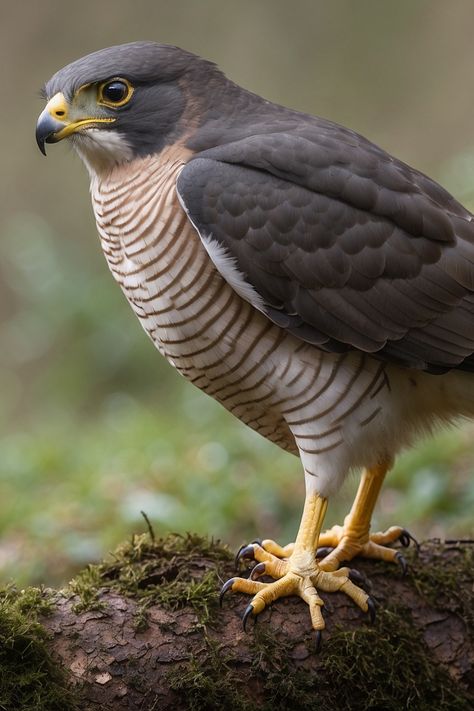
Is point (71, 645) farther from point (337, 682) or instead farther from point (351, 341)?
point (351, 341)

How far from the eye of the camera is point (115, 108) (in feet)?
14.4

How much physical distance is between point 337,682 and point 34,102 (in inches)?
463

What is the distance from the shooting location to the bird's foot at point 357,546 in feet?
14.1

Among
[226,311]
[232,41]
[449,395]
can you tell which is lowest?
[226,311]

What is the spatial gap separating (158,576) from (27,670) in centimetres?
74

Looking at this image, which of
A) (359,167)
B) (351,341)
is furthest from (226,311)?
(359,167)

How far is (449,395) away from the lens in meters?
4.23

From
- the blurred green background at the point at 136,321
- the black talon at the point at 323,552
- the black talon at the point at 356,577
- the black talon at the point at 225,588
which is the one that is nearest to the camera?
the black talon at the point at 225,588

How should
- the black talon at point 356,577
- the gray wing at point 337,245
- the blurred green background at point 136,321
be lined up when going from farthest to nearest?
the blurred green background at point 136,321, the black talon at point 356,577, the gray wing at point 337,245

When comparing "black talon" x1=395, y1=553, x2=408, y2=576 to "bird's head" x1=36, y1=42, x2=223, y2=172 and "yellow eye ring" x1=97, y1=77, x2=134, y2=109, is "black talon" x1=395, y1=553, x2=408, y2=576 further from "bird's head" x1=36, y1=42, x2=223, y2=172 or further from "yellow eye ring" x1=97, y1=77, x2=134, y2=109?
"yellow eye ring" x1=97, y1=77, x2=134, y2=109

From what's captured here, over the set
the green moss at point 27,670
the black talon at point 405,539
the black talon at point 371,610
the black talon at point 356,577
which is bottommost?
the green moss at point 27,670

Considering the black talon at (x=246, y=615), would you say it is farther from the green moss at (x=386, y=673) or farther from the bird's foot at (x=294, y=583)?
the green moss at (x=386, y=673)

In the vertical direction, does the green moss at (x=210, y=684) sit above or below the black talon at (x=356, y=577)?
below

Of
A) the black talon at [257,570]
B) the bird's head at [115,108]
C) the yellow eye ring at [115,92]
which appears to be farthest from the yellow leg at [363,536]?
the yellow eye ring at [115,92]
